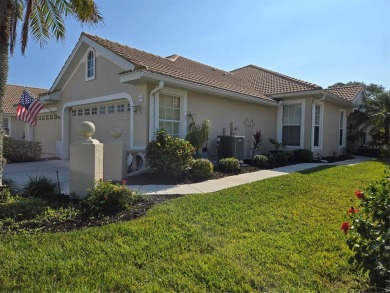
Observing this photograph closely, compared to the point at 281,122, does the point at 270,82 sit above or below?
above

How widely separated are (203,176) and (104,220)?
14.9 ft

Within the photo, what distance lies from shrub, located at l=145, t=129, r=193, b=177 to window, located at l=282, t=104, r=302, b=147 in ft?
28.0

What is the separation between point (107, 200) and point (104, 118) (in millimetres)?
7991

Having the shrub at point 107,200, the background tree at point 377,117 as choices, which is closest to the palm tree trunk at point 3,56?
the shrub at point 107,200

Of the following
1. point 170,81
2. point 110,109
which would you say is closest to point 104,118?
point 110,109

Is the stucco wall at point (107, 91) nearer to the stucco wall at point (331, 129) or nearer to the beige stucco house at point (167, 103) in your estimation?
the beige stucco house at point (167, 103)

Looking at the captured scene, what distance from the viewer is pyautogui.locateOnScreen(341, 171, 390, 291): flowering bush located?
252 cm

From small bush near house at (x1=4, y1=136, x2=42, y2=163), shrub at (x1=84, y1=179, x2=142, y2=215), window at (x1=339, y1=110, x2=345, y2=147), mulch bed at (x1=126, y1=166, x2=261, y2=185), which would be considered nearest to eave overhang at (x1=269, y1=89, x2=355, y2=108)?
window at (x1=339, y1=110, x2=345, y2=147)

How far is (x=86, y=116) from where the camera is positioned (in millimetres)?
13680

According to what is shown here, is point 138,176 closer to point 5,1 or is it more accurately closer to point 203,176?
point 203,176

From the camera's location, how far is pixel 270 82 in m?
17.5

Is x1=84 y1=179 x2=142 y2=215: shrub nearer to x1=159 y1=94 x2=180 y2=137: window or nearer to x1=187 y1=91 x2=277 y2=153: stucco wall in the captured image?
x1=159 y1=94 x2=180 y2=137: window

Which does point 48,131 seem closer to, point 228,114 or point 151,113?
point 151,113

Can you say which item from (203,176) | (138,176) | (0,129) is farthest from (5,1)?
(203,176)
